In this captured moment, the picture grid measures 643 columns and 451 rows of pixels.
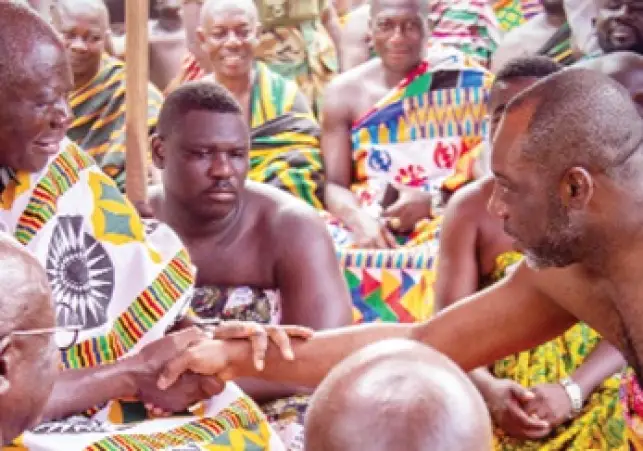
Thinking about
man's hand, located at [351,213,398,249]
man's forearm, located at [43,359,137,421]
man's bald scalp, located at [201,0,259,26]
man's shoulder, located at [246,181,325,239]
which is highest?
man's bald scalp, located at [201,0,259,26]

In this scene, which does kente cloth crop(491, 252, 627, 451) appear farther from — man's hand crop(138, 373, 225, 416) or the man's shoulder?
man's hand crop(138, 373, 225, 416)

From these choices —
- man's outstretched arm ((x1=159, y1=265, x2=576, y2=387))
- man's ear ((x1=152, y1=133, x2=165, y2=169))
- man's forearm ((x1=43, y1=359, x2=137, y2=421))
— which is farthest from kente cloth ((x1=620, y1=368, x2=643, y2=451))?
man's ear ((x1=152, y1=133, x2=165, y2=169))

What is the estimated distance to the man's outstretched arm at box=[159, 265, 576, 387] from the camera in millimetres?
2926

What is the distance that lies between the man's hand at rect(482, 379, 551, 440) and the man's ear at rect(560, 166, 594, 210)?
52.5 inches

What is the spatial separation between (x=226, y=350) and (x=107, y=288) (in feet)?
1.37

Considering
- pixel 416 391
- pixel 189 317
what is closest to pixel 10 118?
pixel 189 317

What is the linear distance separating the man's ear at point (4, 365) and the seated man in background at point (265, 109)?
391 cm

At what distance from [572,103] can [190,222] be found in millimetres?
1831

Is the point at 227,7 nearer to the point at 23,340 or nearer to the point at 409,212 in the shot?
the point at 409,212

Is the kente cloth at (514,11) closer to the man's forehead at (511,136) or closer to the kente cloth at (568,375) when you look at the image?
the kente cloth at (568,375)

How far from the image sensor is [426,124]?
5.74 m

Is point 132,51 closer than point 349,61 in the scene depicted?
Yes

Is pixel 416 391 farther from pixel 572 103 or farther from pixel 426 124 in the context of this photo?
pixel 426 124

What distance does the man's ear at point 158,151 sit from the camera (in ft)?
13.6
